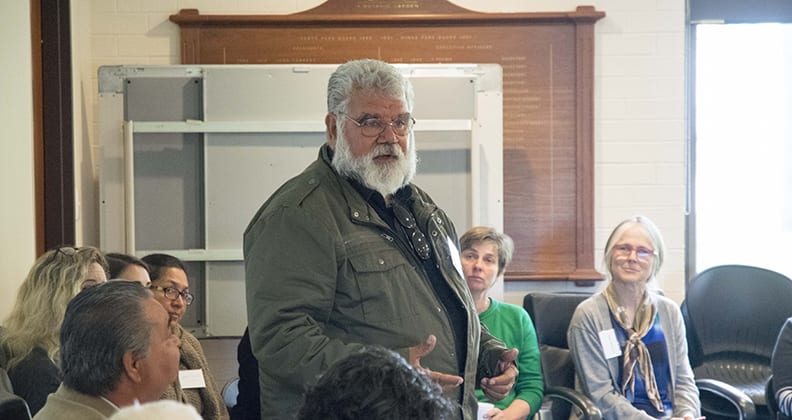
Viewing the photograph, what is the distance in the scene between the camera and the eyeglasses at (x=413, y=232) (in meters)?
2.19

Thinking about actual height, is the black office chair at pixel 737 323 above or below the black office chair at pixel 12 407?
below

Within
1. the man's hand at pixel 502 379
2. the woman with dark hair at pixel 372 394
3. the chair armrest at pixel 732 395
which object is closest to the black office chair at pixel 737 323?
the chair armrest at pixel 732 395

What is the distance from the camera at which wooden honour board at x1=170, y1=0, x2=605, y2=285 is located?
16.3 ft

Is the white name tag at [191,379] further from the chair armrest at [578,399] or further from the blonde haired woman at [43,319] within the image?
the chair armrest at [578,399]

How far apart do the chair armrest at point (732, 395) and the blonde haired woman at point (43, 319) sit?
2.44 metres

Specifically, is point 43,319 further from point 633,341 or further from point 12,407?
point 633,341

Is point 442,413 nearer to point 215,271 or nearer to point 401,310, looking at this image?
point 401,310

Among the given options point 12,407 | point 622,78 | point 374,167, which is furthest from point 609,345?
point 12,407

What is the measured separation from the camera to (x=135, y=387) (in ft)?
6.55

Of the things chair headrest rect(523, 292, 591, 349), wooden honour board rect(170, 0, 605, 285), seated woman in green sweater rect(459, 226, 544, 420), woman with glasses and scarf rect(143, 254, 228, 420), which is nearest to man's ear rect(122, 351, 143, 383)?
woman with glasses and scarf rect(143, 254, 228, 420)

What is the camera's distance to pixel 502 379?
225cm

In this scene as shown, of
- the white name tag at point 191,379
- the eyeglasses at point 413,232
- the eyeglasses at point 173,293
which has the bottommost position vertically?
the white name tag at point 191,379

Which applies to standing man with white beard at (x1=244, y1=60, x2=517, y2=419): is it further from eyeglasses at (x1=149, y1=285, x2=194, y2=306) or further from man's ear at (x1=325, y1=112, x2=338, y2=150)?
eyeglasses at (x1=149, y1=285, x2=194, y2=306)

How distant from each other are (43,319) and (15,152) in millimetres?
1384
